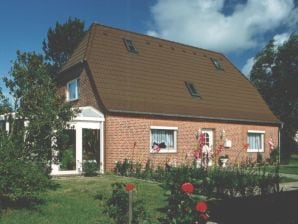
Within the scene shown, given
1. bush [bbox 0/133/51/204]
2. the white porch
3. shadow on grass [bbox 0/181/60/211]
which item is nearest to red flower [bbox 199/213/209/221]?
bush [bbox 0/133/51/204]

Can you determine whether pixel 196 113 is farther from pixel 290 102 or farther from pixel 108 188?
pixel 290 102

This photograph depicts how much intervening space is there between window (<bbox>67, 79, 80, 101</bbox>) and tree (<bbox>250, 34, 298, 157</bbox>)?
80.9 feet

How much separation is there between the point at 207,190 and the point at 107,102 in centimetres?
866

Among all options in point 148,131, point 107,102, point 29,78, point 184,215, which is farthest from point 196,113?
point 184,215

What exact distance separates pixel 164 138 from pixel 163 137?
89 millimetres

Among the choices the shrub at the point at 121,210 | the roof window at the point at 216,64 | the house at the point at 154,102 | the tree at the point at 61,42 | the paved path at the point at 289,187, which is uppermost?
the tree at the point at 61,42

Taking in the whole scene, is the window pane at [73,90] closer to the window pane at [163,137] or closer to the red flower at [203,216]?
the window pane at [163,137]

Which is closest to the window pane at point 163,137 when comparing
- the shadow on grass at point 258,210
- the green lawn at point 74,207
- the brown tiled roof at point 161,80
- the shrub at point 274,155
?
the brown tiled roof at point 161,80

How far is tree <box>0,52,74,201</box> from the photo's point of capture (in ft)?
30.7

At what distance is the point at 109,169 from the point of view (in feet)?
62.4

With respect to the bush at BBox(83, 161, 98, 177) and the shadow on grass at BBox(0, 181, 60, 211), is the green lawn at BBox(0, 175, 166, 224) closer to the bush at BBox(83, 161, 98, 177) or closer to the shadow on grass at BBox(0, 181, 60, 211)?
the shadow on grass at BBox(0, 181, 60, 211)

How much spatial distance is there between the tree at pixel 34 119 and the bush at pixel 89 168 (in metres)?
7.12

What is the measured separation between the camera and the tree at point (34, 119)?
9359 mm

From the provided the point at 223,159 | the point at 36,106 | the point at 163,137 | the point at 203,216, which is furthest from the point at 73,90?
the point at 203,216
